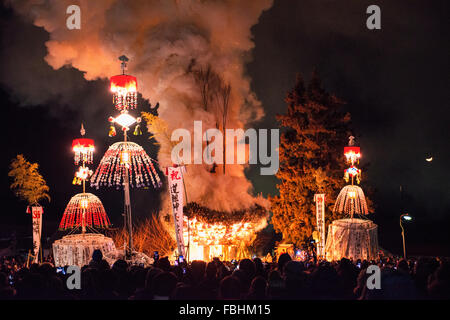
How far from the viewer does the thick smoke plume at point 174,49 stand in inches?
502

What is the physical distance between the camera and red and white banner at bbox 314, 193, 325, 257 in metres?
11.4

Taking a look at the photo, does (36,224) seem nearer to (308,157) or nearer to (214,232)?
(214,232)

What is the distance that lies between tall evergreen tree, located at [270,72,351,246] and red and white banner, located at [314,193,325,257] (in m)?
1.03

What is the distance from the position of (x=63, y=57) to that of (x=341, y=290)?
12.6 meters

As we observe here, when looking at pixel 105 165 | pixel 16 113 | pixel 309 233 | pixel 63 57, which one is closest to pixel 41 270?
pixel 105 165

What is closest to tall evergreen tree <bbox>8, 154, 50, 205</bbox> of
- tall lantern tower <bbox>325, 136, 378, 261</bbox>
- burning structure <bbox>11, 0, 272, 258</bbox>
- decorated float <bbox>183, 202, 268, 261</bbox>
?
burning structure <bbox>11, 0, 272, 258</bbox>

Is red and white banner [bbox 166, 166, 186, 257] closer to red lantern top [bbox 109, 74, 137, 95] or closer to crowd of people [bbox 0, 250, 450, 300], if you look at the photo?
red lantern top [bbox 109, 74, 137, 95]

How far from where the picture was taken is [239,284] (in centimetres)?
454

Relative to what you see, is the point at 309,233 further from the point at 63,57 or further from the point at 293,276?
the point at 63,57

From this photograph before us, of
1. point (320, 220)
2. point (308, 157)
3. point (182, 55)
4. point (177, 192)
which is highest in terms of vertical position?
point (182, 55)

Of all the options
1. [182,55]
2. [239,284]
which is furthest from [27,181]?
[239,284]

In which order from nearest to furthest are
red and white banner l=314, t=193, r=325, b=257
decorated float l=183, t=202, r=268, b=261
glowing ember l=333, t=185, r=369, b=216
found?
glowing ember l=333, t=185, r=369, b=216, red and white banner l=314, t=193, r=325, b=257, decorated float l=183, t=202, r=268, b=261

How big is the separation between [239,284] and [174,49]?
9.61m
